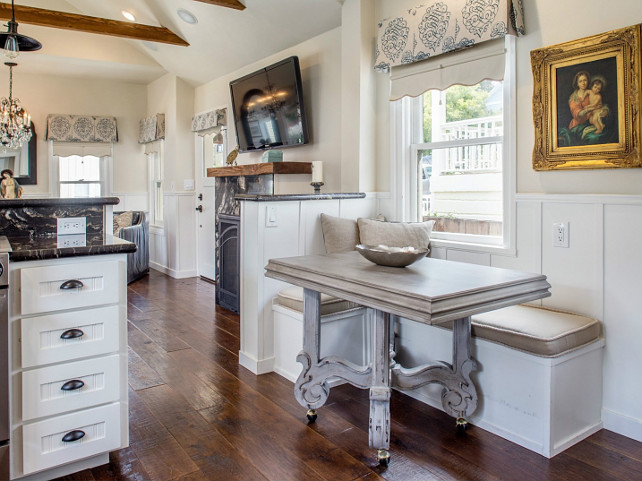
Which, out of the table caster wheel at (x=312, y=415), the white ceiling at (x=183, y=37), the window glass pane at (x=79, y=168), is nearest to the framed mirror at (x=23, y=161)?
the window glass pane at (x=79, y=168)

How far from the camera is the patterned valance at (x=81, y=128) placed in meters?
7.11

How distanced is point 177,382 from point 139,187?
17.7ft

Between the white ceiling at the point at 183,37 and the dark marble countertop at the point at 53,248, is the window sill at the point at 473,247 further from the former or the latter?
the white ceiling at the point at 183,37

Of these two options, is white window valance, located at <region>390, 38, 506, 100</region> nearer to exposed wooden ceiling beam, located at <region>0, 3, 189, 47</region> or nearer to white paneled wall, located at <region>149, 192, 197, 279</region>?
exposed wooden ceiling beam, located at <region>0, 3, 189, 47</region>

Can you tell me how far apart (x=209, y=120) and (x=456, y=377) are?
4.74 metres

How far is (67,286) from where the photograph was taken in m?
2.01

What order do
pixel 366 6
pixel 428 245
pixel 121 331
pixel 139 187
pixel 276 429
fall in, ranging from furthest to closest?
pixel 139 187
pixel 366 6
pixel 428 245
pixel 276 429
pixel 121 331

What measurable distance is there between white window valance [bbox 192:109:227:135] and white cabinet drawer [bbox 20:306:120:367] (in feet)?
→ 14.0

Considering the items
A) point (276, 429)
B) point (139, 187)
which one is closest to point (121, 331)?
point (276, 429)

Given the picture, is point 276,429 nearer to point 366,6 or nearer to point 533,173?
point 533,173

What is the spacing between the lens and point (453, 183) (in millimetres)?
3352

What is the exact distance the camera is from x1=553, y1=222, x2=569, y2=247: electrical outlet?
2.61 m

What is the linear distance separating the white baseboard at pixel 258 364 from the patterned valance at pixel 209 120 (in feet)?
11.5

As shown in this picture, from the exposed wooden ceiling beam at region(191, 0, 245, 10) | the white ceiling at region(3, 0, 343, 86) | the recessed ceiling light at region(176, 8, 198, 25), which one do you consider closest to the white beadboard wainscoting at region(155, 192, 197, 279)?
the white ceiling at region(3, 0, 343, 86)
